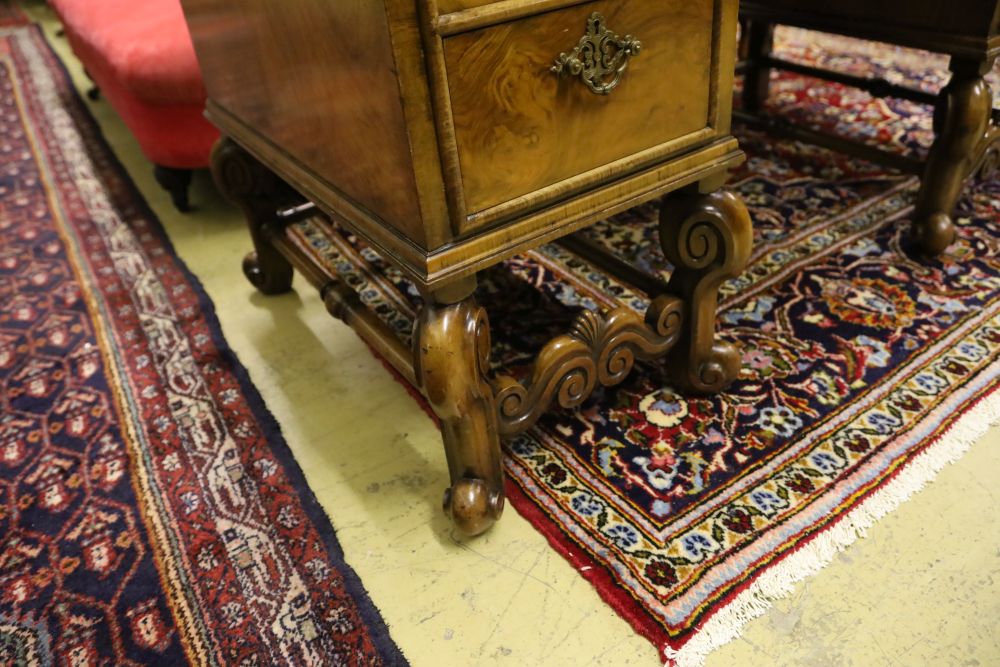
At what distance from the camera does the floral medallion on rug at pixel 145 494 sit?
90 centimetres

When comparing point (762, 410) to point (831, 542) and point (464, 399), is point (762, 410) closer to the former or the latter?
point (831, 542)

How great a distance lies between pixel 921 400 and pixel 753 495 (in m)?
0.35

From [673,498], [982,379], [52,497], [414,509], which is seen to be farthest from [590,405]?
[52,497]

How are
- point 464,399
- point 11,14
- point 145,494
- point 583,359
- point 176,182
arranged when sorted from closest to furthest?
point 464,399
point 583,359
point 145,494
point 176,182
point 11,14

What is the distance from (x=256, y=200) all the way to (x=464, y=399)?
0.77 meters

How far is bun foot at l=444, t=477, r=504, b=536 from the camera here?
0.95 metres

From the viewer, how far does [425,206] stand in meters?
0.74

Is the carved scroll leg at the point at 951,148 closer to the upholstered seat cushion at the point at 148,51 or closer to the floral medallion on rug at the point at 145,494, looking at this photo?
the floral medallion on rug at the point at 145,494

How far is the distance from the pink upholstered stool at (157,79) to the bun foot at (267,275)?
0.50 metres

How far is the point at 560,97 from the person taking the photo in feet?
2.57

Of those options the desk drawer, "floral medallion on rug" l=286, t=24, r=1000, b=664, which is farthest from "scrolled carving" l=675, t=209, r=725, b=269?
"floral medallion on rug" l=286, t=24, r=1000, b=664

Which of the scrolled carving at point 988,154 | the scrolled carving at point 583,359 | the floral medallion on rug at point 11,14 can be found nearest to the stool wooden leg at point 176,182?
the scrolled carving at point 583,359

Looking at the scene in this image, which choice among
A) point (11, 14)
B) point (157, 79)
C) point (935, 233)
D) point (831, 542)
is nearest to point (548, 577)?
point (831, 542)

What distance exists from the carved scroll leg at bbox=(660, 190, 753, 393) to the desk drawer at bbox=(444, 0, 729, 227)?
4.7 inches
